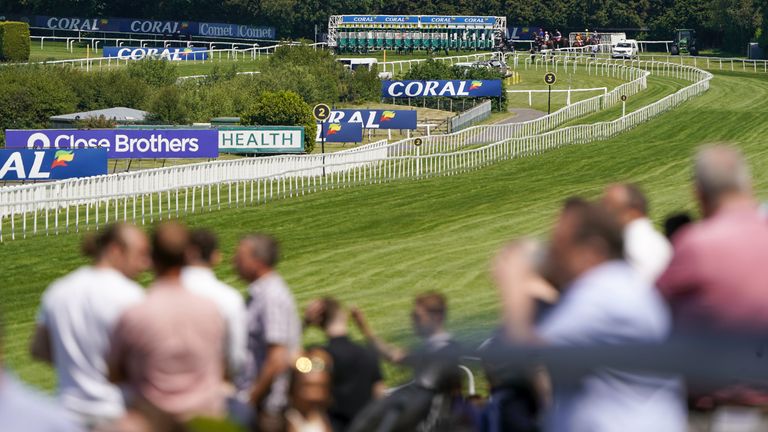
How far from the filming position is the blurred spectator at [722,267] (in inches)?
165

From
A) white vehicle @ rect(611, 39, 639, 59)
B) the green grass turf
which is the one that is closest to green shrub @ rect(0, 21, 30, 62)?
white vehicle @ rect(611, 39, 639, 59)

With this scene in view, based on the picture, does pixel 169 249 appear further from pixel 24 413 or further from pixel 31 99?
pixel 31 99

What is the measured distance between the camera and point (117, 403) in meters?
6.39

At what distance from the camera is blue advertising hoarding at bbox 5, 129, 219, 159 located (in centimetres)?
4219

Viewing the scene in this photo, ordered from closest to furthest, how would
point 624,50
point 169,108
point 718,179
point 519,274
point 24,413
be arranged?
1. point 24,413
2. point 519,274
3. point 718,179
4. point 169,108
5. point 624,50

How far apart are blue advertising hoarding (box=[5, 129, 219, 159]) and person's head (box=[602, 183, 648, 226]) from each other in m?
36.6

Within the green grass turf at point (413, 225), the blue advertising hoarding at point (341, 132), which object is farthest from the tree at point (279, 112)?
the green grass turf at point (413, 225)

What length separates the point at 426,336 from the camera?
4.64 meters

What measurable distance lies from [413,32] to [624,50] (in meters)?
16.4

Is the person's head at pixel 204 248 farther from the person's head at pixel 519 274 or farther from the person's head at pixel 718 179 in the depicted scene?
the person's head at pixel 718 179

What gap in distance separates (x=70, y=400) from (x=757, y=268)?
328 cm

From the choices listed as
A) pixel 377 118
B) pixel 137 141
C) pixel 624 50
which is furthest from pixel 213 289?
pixel 624 50

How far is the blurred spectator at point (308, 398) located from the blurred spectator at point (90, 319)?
106 centimetres

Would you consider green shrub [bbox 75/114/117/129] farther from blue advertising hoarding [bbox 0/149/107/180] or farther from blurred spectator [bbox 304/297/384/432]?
blurred spectator [bbox 304/297/384/432]
